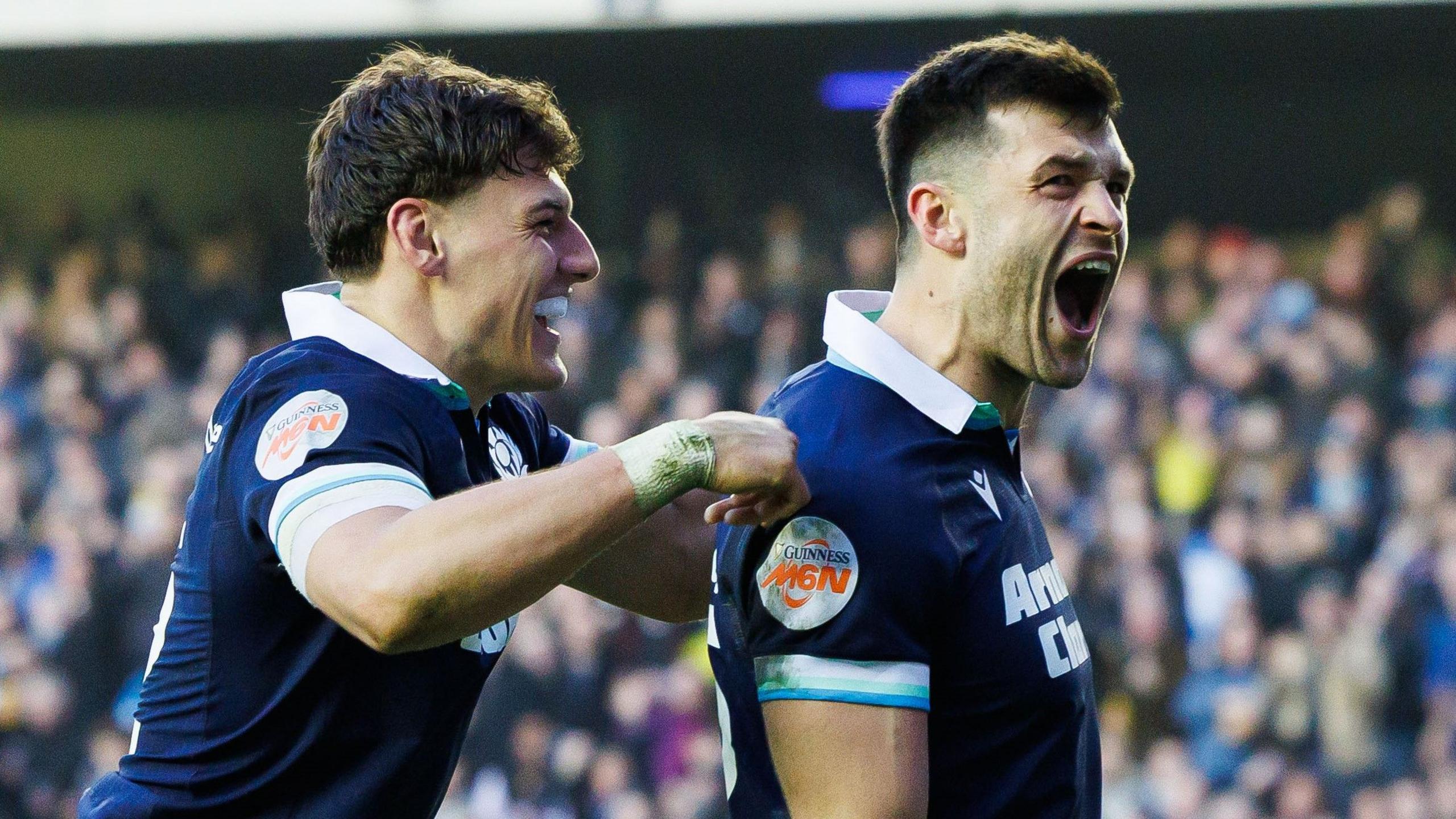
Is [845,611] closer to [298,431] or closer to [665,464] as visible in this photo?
[665,464]

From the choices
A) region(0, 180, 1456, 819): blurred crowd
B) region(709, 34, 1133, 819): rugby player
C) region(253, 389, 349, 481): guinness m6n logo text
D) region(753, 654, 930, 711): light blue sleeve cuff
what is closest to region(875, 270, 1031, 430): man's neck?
region(709, 34, 1133, 819): rugby player

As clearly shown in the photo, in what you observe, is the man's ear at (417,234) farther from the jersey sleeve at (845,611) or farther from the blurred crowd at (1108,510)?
the blurred crowd at (1108,510)

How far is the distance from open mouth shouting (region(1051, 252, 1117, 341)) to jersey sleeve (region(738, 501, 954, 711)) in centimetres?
48

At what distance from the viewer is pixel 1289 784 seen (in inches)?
296

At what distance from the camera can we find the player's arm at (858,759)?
6.83ft

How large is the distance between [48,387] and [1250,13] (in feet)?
23.3

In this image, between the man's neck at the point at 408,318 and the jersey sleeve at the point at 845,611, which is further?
the man's neck at the point at 408,318

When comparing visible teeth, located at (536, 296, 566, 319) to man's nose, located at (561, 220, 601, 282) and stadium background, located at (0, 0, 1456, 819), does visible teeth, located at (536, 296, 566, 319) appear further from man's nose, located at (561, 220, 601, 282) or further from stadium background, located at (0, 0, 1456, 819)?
stadium background, located at (0, 0, 1456, 819)

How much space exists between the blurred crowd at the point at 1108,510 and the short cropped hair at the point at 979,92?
5.44 metres

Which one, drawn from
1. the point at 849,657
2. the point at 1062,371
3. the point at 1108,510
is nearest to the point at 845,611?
the point at 849,657

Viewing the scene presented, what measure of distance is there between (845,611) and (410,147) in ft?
3.46

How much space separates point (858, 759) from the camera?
209cm

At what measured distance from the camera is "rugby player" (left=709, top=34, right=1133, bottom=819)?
2119 mm

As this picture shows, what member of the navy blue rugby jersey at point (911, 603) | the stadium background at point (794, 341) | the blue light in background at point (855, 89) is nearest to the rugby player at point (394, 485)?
the navy blue rugby jersey at point (911, 603)
